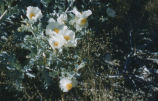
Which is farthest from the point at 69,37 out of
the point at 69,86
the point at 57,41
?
the point at 69,86

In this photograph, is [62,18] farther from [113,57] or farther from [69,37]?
[113,57]

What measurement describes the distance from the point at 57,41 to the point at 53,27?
173 mm

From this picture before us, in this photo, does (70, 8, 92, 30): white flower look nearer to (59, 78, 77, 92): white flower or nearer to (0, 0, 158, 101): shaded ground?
(0, 0, 158, 101): shaded ground

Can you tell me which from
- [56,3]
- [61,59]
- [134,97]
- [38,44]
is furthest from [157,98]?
[56,3]

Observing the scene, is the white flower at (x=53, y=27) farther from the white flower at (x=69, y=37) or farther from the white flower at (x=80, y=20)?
the white flower at (x=80, y=20)

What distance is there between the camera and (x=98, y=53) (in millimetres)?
2934

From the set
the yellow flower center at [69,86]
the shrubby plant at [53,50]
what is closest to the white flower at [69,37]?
the shrubby plant at [53,50]

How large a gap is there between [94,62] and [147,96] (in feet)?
2.02

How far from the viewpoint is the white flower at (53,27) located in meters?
2.29

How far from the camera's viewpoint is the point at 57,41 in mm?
2189

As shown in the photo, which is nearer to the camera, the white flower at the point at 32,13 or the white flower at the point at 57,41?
the white flower at the point at 57,41

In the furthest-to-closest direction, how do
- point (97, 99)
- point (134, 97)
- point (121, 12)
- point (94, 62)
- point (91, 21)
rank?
point (121, 12)
point (91, 21)
point (94, 62)
point (134, 97)
point (97, 99)

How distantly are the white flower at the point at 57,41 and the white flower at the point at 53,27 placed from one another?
3.1 inches

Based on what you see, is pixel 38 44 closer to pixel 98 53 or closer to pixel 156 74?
pixel 98 53
